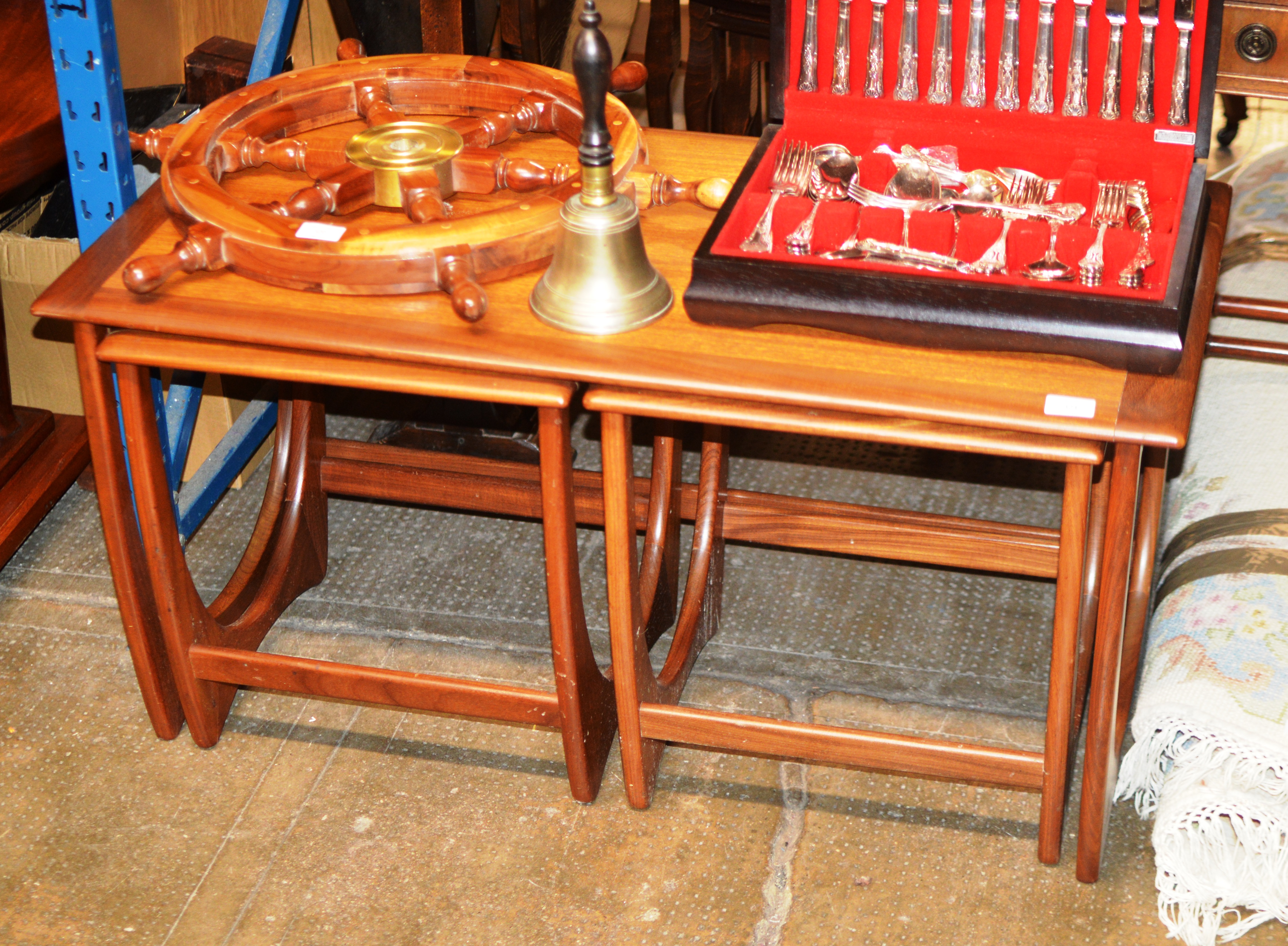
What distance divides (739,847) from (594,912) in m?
0.23

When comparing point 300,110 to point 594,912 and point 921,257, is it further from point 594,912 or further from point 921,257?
point 594,912

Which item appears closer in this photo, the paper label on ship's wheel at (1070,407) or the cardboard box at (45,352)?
the paper label on ship's wheel at (1070,407)

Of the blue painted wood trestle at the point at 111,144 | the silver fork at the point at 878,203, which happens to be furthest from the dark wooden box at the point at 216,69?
the silver fork at the point at 878,203

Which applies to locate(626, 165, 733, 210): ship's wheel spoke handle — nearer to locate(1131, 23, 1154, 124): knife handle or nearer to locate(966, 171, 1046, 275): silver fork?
locate(966, 171, 1046, 275): silver fork

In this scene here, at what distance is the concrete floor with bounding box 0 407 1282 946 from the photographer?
1927mm

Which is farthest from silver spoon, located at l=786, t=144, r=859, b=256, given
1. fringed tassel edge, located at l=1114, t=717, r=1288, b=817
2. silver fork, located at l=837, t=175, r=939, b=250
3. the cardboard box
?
the cardboard box

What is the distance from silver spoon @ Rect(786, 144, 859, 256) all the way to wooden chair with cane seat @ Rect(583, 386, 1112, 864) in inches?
12.4

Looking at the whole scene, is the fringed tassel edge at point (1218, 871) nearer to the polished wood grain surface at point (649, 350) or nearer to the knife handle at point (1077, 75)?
the polished wood grain surface at point (649, 350)

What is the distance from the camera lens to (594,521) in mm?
2299

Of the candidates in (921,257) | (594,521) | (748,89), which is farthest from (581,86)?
(748,89)

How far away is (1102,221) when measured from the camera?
5.78 feet

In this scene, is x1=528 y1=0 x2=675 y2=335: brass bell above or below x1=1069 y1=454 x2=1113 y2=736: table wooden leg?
above

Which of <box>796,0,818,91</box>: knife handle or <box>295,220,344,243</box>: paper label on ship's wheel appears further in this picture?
<box>796,0,818,91</box>: knife handle

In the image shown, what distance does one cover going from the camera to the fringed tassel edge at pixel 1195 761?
1.83 meters
